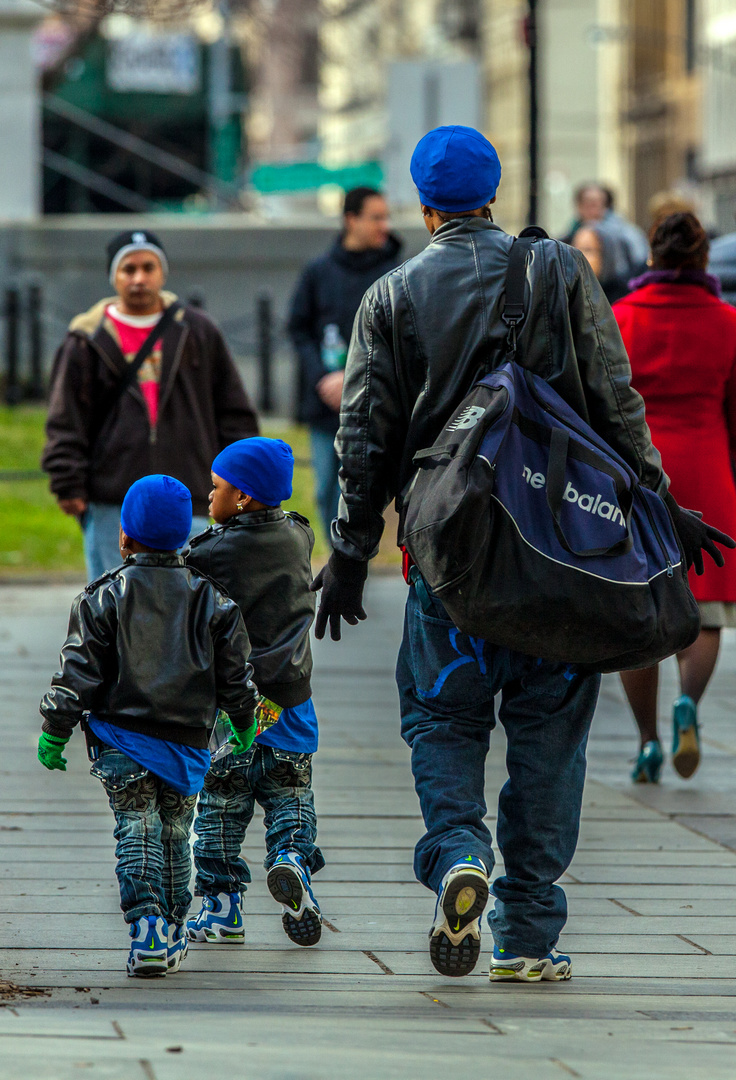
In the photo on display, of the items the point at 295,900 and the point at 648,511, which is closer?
the point at 648,511

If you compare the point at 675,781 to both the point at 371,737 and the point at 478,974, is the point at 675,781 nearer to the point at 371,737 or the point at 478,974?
the point at 371,737

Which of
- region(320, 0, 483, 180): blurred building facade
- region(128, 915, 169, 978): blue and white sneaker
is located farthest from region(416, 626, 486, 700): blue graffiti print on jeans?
region(320, 0, 483, 180): blurred building facade

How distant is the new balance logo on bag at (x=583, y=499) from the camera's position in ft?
12.6

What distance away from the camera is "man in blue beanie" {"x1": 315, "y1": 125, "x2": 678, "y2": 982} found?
13.1 feet

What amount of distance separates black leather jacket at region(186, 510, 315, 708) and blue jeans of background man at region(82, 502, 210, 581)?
2279mm

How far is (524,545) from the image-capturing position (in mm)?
3773

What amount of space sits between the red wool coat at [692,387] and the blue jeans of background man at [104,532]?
1.71 metres

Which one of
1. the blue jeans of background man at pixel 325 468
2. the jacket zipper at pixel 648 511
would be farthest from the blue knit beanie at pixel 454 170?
the blue jeans of background man at pixel 325 468

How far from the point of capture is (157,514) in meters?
4.13

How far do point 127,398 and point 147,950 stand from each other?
10.0 ft

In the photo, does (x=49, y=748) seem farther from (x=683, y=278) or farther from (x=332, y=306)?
(x=332, y=306)

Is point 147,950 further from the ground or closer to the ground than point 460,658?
closer to the ground

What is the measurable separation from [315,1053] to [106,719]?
1.20 metres

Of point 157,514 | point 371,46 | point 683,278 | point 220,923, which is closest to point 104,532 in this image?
point 683,278
